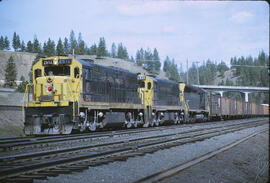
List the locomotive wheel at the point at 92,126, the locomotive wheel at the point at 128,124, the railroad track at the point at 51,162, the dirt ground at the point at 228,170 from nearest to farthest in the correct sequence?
the railroad track at the point at 51,162, the dirt ground at the point at 228,170, the locomotive wheel at the point at 92,126, the locomotive wheel at the point at 128,124

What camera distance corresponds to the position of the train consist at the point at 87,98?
13.8 metres

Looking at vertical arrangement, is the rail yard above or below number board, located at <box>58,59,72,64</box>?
below

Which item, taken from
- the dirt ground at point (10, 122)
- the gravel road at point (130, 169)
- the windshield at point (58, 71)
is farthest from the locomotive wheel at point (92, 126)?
the dirt ground at point (10, 122)

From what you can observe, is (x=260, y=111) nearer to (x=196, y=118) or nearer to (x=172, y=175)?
(x=196, y=118)

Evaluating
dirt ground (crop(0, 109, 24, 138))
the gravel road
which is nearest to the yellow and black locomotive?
the gravel road

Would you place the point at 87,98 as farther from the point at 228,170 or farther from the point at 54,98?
the point at 228,170

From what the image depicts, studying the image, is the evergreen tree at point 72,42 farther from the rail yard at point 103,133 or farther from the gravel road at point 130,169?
the gravel road at point 130,169

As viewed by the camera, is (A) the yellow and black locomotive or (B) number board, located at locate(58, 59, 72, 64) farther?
(B) number board, located at locate(58, 59, 72, 64)

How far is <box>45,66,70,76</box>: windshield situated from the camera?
48.9 ft

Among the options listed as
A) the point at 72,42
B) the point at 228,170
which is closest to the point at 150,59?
the point at 72,42

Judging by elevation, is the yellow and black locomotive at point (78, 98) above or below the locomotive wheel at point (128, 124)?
above

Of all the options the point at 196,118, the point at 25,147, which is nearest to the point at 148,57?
the point at 196,118

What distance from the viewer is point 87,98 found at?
15273mm

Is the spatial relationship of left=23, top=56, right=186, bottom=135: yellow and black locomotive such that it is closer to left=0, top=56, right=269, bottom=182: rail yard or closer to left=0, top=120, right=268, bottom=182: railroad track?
left=0, top=56, right=269, bottom=182: rail yard
